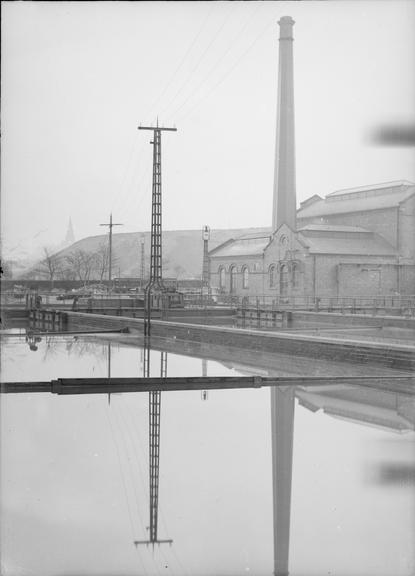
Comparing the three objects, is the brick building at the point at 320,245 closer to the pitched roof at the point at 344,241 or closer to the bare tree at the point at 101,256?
the pitched roof at the point at 344,241

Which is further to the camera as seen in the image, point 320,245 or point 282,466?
point 320,245

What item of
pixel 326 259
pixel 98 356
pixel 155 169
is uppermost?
pixel 155 169

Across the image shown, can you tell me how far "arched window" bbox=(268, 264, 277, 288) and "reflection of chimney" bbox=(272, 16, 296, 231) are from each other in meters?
1.49

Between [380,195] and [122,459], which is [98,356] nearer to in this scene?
[122,459]

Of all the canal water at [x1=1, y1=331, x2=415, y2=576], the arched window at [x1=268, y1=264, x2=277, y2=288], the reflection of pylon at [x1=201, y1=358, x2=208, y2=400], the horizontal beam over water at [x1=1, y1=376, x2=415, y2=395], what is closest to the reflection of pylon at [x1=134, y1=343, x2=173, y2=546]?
the canal water at [x1=1, y1=331, x2=415, y2=576]

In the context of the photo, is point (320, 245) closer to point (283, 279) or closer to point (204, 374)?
point (283, 279)

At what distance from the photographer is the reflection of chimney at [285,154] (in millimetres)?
22344

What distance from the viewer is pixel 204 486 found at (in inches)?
127

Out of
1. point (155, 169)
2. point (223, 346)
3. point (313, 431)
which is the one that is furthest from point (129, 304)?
point (313, 431)

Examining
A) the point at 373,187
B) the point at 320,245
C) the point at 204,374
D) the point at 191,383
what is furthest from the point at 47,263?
the point at 373,187

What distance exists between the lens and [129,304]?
21500 mm

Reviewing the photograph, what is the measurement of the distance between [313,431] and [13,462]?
85.6 inches

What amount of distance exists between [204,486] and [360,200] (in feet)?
71.3

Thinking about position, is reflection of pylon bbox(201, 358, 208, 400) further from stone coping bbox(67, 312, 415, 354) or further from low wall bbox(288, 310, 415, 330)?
low wall bbox(288, 310, 415, 330)
